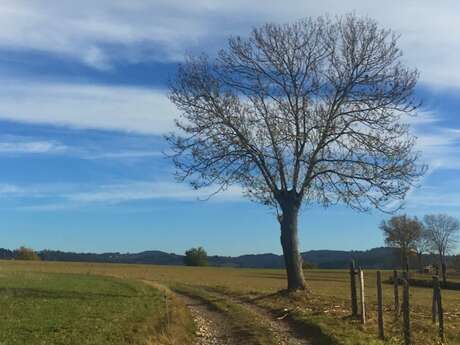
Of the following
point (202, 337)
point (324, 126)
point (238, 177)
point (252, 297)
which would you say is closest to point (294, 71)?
point (324, 126)

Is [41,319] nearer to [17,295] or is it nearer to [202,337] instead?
[202,337]

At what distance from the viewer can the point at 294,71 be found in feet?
109

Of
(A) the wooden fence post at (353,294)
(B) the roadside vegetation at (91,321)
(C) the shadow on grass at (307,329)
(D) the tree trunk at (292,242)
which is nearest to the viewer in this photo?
(C) the shadow on grass at (307,329)

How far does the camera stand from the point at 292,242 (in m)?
34.3

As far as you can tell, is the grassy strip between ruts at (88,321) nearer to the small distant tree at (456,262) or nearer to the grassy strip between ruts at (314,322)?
→ the grassy strip between ruts at (314,322)

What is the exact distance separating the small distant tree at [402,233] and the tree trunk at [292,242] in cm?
9414

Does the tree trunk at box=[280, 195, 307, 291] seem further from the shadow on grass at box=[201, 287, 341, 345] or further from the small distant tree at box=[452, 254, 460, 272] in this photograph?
the small distant tree at box=[452, 254, 460, 272]

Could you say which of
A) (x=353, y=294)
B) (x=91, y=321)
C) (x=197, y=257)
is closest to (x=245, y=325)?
(x=353, y=294)

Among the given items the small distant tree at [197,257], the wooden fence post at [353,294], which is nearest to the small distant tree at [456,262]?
the small distant tree at [197,257]

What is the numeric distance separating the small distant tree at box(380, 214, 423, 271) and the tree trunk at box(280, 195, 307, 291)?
94.1m

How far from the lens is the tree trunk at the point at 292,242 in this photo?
3409 centimetres

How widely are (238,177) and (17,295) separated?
1365 centimetres

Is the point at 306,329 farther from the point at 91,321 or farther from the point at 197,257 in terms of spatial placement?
the point at 197,257

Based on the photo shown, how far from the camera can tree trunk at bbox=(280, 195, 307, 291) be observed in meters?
34.1
